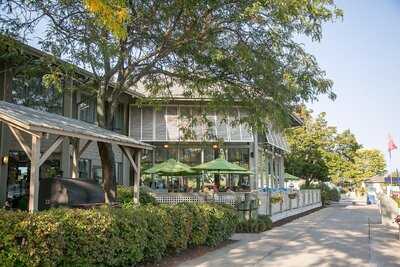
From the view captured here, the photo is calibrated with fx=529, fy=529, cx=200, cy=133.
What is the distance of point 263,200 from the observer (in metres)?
21.5

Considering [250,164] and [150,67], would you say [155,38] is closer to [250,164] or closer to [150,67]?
[150,67]

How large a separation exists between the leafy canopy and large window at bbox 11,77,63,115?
19.2 ft

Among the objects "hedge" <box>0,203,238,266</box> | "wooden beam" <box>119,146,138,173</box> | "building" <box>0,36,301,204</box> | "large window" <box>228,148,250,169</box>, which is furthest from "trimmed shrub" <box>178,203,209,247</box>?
"large window" <box>228,148,250,169</box>

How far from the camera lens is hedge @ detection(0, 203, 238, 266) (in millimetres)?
7668

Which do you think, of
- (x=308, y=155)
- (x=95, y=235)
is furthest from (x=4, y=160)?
(x=308, y=155)

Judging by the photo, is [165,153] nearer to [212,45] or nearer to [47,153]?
[212,45]

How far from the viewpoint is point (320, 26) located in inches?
519

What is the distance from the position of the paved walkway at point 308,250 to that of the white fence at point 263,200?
238 centimetres

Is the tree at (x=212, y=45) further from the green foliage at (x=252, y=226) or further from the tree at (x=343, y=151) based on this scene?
the tree at (x=343, y=151)

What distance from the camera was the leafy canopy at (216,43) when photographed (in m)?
12.9

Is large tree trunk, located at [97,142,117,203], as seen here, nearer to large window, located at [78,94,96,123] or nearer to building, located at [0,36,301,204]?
building, located at [0,36,301,204]

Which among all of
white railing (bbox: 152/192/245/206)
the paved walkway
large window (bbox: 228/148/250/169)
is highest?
large window (bbox: 228/148/250/169)

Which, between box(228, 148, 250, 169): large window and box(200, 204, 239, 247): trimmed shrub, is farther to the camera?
box(228, 148, 250, 169): large window

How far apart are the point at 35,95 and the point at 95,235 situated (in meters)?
13.5
